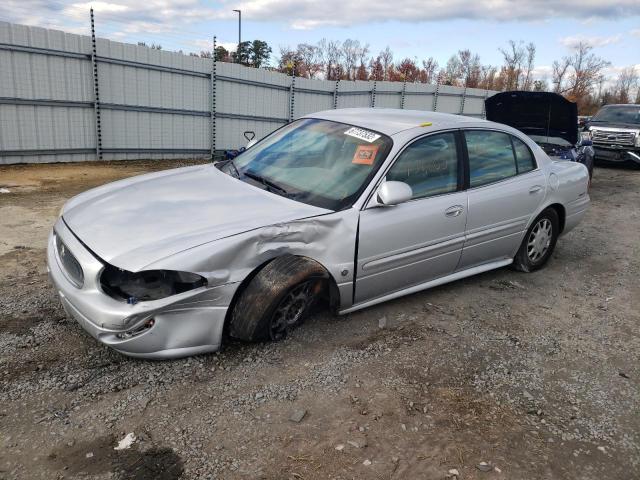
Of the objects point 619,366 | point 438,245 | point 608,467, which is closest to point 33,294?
point 438,245

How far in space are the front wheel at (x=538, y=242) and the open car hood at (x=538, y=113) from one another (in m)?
3.35

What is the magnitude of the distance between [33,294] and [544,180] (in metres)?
4.72

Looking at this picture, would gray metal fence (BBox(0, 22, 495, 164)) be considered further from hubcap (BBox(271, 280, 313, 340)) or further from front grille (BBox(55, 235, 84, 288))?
hubcap (BBox(271, 280, 313, 340))

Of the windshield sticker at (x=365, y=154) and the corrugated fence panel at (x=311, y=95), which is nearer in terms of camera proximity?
the windshield sticker at (x=365, y=154)

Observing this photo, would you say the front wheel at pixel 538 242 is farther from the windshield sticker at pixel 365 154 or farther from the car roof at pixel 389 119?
the windshield sticker at pixel 365 154

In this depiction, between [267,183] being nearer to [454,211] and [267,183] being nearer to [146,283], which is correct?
[146,283]

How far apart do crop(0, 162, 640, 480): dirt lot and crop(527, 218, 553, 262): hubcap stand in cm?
84

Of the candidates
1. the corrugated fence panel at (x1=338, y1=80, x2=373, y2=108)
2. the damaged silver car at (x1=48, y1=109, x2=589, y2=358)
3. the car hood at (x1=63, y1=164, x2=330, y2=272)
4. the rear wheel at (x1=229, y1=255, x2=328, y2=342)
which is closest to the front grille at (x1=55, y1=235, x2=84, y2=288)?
the damaged silver car at (x1=48, y1=109, x2=589, y2=358)

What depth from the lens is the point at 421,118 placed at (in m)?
4.27

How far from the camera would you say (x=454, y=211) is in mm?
4051

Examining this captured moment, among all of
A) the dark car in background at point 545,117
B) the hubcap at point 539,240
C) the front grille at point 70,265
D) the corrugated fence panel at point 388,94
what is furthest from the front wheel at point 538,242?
the corrugated fence panel at point 388,94

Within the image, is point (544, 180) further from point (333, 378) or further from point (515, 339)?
point (333, 378)

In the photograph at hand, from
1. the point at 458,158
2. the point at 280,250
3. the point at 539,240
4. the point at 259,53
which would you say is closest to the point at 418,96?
the point at 539,240

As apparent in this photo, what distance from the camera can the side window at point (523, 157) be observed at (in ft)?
15.8
